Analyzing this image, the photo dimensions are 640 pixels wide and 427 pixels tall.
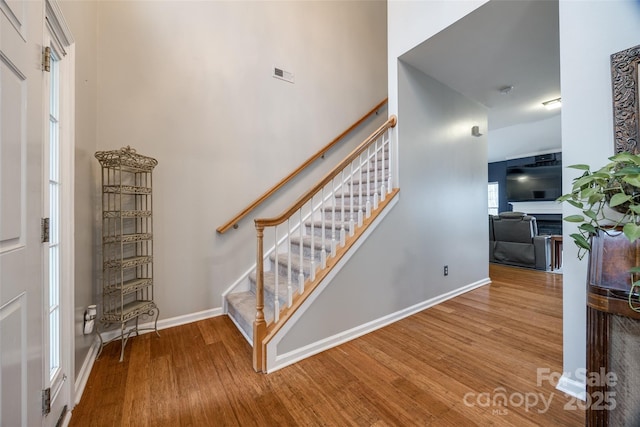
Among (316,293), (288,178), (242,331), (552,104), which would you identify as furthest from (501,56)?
(242,331)

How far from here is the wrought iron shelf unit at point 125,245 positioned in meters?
2.00

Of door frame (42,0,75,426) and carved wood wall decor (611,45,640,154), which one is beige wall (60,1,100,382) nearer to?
door frame (42,0,75,426)

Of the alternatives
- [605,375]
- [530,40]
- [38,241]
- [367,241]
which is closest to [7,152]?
[38,241]

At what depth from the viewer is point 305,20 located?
340cm

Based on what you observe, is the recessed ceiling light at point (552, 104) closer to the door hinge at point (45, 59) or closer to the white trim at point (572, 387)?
the white trim at point (572, 387)

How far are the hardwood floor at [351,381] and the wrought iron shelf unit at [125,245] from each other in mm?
219

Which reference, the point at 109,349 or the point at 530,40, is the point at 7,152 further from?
the point at 530,40

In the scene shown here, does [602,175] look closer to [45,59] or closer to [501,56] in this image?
[501,56]

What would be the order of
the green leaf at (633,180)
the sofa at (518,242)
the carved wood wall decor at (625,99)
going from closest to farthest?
the green leaf at (633,180), the carved wood wall decor at (625,99), the sofa at (518,242)

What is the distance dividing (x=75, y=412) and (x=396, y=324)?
2363mm

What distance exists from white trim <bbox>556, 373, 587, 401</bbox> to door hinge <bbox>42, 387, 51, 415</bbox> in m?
2.75

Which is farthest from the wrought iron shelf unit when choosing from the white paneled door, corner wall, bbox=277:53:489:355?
corner wall, bbox=277:53:489:355

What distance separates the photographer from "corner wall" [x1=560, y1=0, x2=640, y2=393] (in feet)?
4.63

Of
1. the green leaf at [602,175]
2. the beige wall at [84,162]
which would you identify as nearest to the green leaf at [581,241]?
the green leaf at [602,175]
